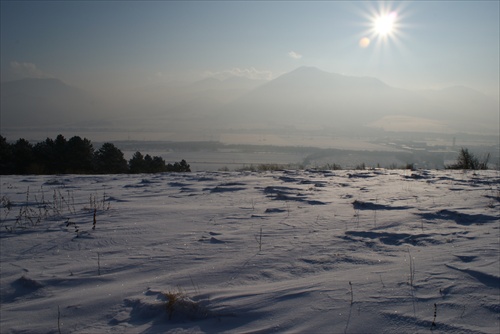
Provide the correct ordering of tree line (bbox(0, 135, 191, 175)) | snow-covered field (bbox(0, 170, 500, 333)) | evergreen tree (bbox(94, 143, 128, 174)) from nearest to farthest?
snow-covered field (bbox(0, 170, 500, 333)) < tree line (bbox(0, 135, 191, 175)) < evergreen tree (bbox(94, 143, 128, 174))

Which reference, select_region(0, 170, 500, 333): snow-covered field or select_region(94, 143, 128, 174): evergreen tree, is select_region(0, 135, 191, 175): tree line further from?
select_region(0, 170, 500, 333): snow-covered field

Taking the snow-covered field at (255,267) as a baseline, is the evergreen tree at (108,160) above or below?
above

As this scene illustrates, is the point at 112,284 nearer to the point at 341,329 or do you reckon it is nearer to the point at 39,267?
the point at 39,267

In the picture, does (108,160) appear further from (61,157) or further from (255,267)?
(255,267)

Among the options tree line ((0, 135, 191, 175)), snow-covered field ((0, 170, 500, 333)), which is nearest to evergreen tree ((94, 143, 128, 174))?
tree line ((0, 135, 191, 175))

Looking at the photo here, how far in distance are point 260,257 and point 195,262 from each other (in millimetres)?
548

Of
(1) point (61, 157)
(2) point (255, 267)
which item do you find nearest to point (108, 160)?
(1) point (61, 157)

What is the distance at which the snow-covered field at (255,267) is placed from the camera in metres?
1.84

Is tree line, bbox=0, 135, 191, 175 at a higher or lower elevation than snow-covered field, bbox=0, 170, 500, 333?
higher

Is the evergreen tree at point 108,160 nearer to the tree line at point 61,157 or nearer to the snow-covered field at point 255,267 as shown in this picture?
the tree line at point 61,157

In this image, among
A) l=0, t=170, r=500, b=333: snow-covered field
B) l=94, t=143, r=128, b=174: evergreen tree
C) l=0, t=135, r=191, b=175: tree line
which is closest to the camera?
l=0, t=170, r=500, b=333: snow-covered field

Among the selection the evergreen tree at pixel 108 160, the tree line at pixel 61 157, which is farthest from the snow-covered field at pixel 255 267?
the tree line at pixel 61 157

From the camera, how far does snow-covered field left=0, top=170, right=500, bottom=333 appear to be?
1841 millimetres

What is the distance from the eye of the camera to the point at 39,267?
2674 mm
